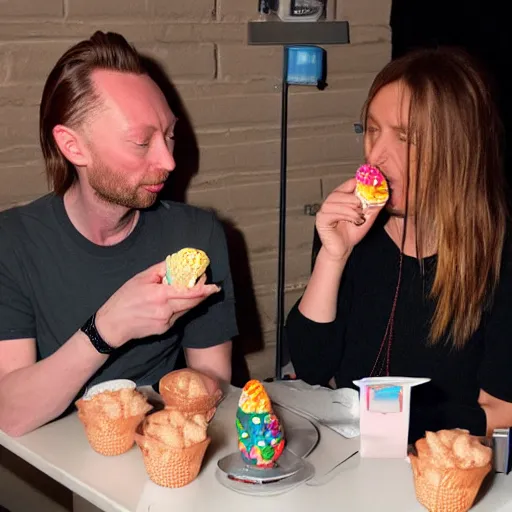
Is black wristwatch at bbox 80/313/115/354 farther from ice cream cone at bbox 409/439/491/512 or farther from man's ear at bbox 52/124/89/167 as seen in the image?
ice cream cone at bbox 409/439/491/512

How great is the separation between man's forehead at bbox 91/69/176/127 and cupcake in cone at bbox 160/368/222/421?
A: 53cm

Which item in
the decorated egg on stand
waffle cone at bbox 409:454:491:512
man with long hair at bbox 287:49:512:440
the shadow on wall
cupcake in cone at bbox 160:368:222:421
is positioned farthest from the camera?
the shadow on wall

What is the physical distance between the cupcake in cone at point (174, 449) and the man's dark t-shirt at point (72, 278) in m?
0.47

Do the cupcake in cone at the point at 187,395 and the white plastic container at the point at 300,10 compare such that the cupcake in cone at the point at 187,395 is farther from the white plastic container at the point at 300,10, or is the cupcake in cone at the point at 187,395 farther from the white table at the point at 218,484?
the white plastic container at the point at 300,10

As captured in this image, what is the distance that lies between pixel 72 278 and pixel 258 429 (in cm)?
60

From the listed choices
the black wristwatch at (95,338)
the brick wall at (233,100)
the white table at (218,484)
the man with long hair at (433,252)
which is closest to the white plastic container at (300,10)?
the brick wall at (233,100)

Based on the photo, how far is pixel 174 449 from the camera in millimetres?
1424

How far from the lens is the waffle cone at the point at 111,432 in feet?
5.02

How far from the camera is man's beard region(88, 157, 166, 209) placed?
6.14ft

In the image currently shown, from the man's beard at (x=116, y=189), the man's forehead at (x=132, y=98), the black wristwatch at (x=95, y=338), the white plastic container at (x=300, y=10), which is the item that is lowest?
the black wristwatch at (x=95, y=338)

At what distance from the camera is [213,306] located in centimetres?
203

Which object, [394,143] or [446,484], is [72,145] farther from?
[446,484]

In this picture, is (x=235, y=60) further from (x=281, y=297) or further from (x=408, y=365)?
(x=408, y=365)

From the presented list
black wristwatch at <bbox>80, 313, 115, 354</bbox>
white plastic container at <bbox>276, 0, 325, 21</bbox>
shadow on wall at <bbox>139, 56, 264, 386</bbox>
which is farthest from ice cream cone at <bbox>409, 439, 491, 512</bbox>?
white plastic container at <bbox>276, 0, 325, 21</bbox>
